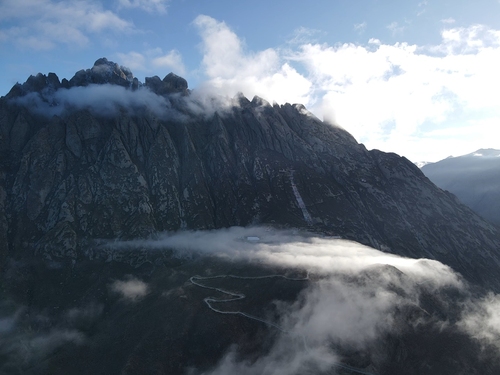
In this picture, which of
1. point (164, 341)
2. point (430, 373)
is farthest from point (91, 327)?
point (430, 373)

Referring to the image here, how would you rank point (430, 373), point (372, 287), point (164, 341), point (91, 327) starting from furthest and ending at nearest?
1. point (91, 327)
2. point (372, 287)
3. point (164, 341)
4. point (430, 373)

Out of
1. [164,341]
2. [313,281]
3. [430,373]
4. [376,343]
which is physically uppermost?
[313,281]

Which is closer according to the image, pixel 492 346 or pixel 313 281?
pixel 492 346

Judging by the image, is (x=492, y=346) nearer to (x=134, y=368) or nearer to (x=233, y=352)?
(x=233, y=352)

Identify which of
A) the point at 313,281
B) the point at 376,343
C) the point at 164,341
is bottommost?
the point at 376,343

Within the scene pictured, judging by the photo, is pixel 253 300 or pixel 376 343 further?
pixel 253 300

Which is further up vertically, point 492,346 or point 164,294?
point 164,294

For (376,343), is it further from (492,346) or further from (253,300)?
(253,300)

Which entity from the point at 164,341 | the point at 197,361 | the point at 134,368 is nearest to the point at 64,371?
the point at 134,368

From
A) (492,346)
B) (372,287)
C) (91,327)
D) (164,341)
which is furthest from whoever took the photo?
(91,327)
